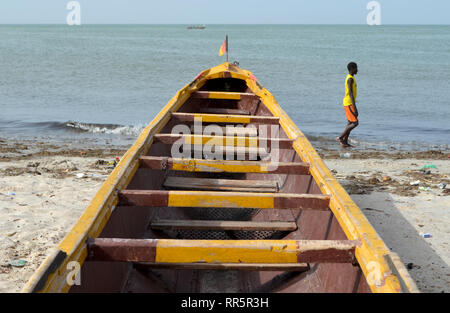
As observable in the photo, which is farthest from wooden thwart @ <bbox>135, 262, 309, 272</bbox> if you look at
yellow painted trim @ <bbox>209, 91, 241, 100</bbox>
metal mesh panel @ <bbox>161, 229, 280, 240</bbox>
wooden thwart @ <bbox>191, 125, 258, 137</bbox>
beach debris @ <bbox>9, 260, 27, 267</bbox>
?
yellow painted trim @ <bbox>209, 91, 241, 100</bbox>

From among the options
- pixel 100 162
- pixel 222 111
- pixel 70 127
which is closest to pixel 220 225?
pixel 222 111

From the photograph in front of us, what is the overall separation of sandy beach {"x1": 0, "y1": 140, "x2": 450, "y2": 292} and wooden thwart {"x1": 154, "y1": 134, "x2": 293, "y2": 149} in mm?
1571

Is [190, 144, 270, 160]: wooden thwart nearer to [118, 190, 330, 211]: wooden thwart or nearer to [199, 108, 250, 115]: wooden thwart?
[199, 108, 250, 115]: wooden thwart

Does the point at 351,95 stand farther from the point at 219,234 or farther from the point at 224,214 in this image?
the point at 219,234

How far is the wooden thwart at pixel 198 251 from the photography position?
228cm

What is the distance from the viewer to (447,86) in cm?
2444

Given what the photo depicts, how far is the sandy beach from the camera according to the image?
13.5 feet

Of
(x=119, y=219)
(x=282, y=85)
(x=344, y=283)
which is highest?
(x=282, y=85)

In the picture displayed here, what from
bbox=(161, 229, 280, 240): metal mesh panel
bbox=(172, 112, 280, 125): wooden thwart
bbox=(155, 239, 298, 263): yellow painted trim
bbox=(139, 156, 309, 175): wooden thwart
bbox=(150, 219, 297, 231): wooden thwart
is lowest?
bbox=(161, 229, 280, 240): metal mesh panel

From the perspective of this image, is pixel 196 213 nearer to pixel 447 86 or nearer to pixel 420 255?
pixel 420 255
